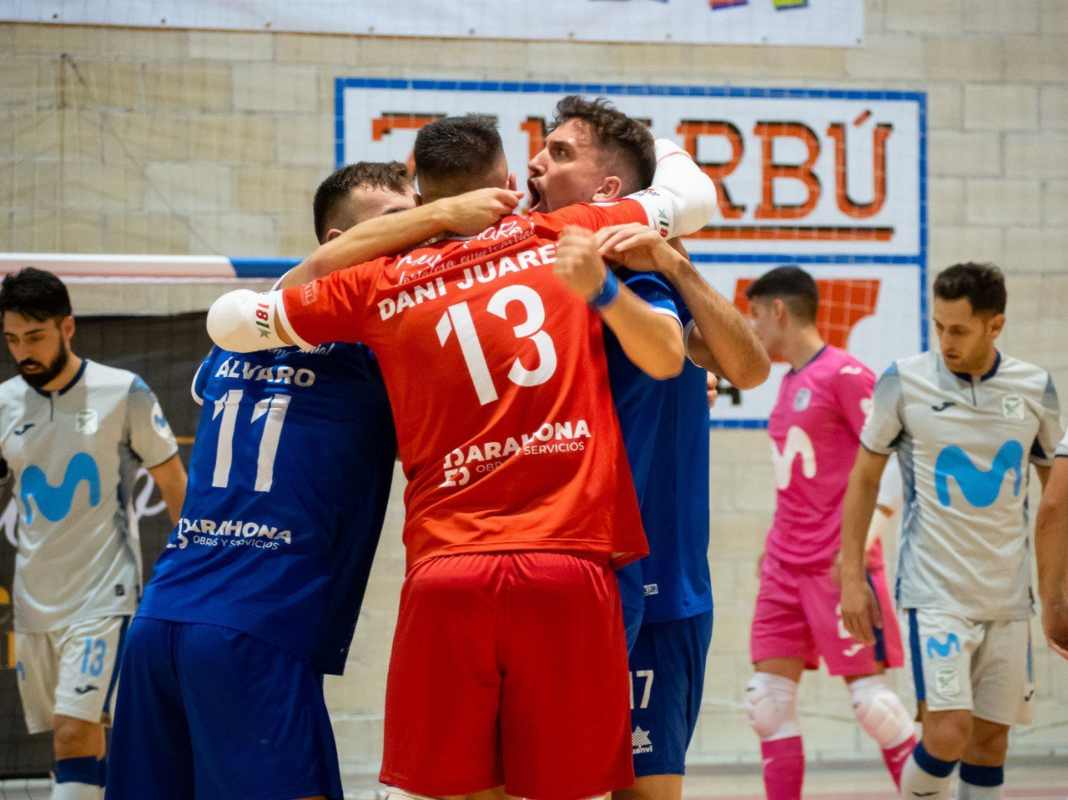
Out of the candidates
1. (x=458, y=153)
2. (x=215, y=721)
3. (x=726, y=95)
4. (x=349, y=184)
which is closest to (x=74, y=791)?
(x=215, y=721)

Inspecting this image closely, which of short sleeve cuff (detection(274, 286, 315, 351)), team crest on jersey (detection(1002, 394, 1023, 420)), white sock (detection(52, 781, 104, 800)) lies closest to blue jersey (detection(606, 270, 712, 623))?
short sleeve cuff (detection(274, 286, 315, 351))

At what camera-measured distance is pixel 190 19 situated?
25.3 feet

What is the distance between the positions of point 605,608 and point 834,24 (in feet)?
20.8

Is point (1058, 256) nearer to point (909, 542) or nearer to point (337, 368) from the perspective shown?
point (909, 542)

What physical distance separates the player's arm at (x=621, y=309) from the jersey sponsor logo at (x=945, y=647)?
111 inches

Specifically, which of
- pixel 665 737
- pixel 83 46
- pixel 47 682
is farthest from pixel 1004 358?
pixel 83 46

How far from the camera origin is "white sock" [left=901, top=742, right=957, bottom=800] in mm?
5031

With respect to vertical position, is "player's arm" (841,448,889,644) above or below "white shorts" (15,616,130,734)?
above

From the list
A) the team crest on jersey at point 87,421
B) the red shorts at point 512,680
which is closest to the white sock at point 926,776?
the red shorts at point 512,680

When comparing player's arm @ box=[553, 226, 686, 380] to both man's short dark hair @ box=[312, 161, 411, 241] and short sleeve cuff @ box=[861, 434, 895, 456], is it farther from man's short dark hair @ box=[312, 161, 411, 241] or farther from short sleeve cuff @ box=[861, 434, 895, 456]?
short sleeve cuff @ box=[861, 434, 895, 456]

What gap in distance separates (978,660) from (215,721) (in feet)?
10.9

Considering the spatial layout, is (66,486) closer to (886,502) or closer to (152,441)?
(152,441)

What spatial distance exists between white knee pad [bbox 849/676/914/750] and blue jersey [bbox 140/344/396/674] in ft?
11.1

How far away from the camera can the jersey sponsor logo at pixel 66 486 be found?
5.48 m
